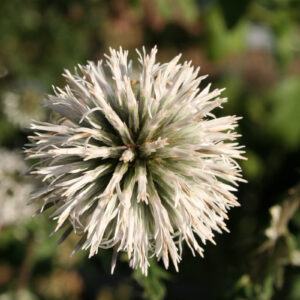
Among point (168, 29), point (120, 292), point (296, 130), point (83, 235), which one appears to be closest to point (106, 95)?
point (83, 235)

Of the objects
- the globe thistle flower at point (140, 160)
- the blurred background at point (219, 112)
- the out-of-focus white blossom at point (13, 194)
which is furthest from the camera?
the out-of-focus white blossom at point (13, 194)

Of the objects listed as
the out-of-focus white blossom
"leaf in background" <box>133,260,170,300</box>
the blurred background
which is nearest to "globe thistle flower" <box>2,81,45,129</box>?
the blurred background

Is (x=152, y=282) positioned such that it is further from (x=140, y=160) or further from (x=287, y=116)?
(x=287, y=116)

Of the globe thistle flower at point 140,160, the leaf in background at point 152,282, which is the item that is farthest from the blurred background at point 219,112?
the globe thistle flower at point 140,160

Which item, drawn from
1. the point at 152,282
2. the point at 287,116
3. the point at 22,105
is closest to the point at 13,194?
the point at 22,105

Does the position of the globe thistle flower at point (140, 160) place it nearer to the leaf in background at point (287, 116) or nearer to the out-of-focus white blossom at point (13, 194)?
the out-of-focus white blossom at point (13, 194)

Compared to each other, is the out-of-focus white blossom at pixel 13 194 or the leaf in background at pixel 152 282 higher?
the out-of-focus white blossom at pixel 13 194
